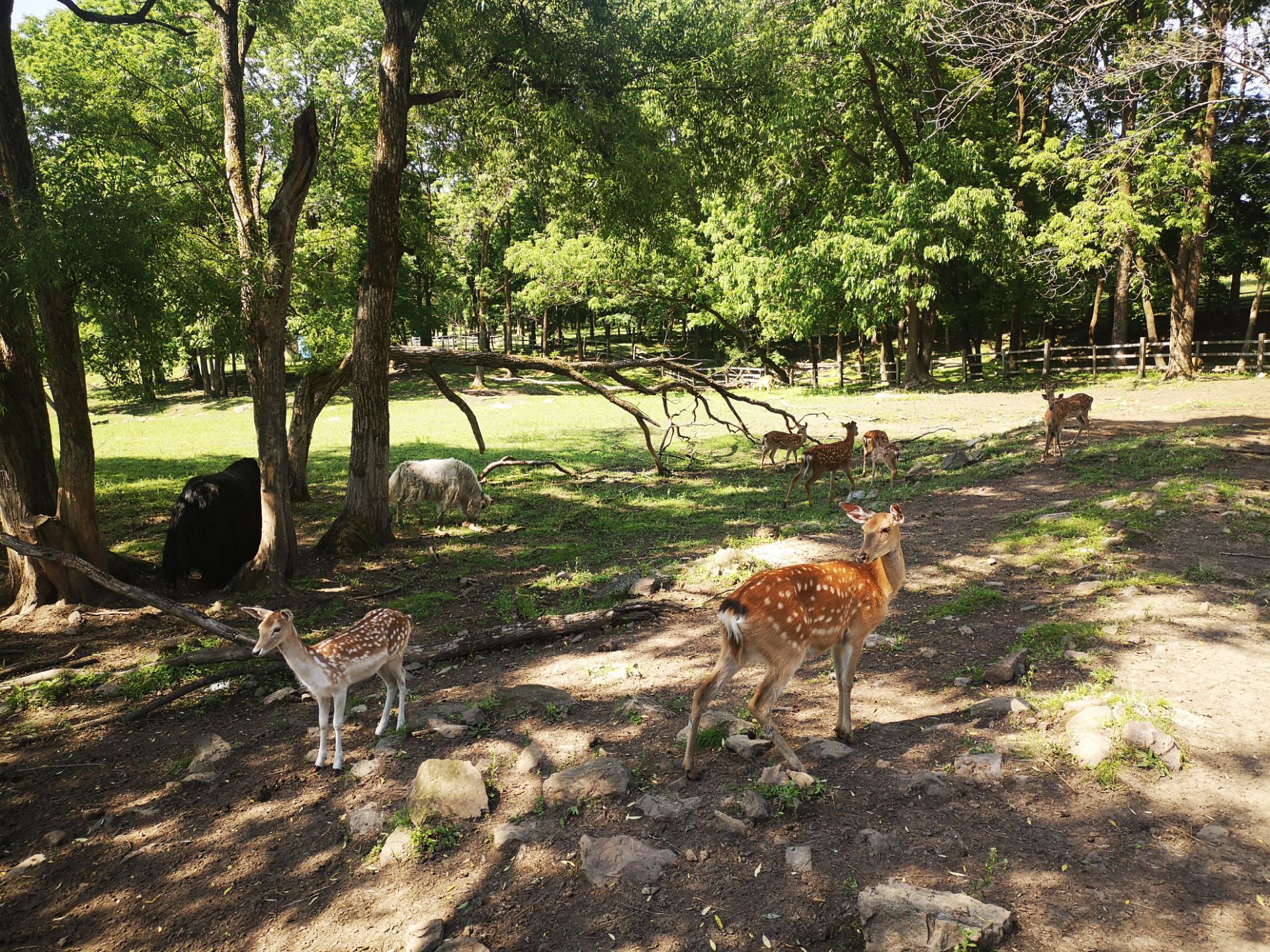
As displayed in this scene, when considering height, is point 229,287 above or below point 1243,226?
below

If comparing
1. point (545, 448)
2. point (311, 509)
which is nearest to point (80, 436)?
point (311, 509)

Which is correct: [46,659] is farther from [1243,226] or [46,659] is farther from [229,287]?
[1243,226]

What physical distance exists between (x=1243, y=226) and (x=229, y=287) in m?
43.5

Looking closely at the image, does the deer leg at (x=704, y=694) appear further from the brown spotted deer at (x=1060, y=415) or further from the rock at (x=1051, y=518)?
the brown spotted deer at (x=1060, y=415)

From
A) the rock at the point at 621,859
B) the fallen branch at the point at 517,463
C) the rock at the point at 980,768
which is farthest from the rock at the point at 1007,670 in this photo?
the fallen branch at the point at 517,463

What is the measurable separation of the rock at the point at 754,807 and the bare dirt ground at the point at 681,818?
0.06 meters

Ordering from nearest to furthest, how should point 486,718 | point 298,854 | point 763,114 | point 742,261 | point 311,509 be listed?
point 298,854 < point 486,718 < point 763,114 < point 311,509 < point 742,261

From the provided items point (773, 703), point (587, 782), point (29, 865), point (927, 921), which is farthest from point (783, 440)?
point (29, 865)

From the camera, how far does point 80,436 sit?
8.57 meters

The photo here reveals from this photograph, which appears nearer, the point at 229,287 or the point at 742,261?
the point at 229,287

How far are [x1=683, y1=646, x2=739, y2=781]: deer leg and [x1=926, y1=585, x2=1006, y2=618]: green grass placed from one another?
135 inches

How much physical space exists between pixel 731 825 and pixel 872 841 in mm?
723

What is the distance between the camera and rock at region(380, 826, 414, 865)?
4.23m

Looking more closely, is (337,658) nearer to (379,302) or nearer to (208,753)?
(208,753)
